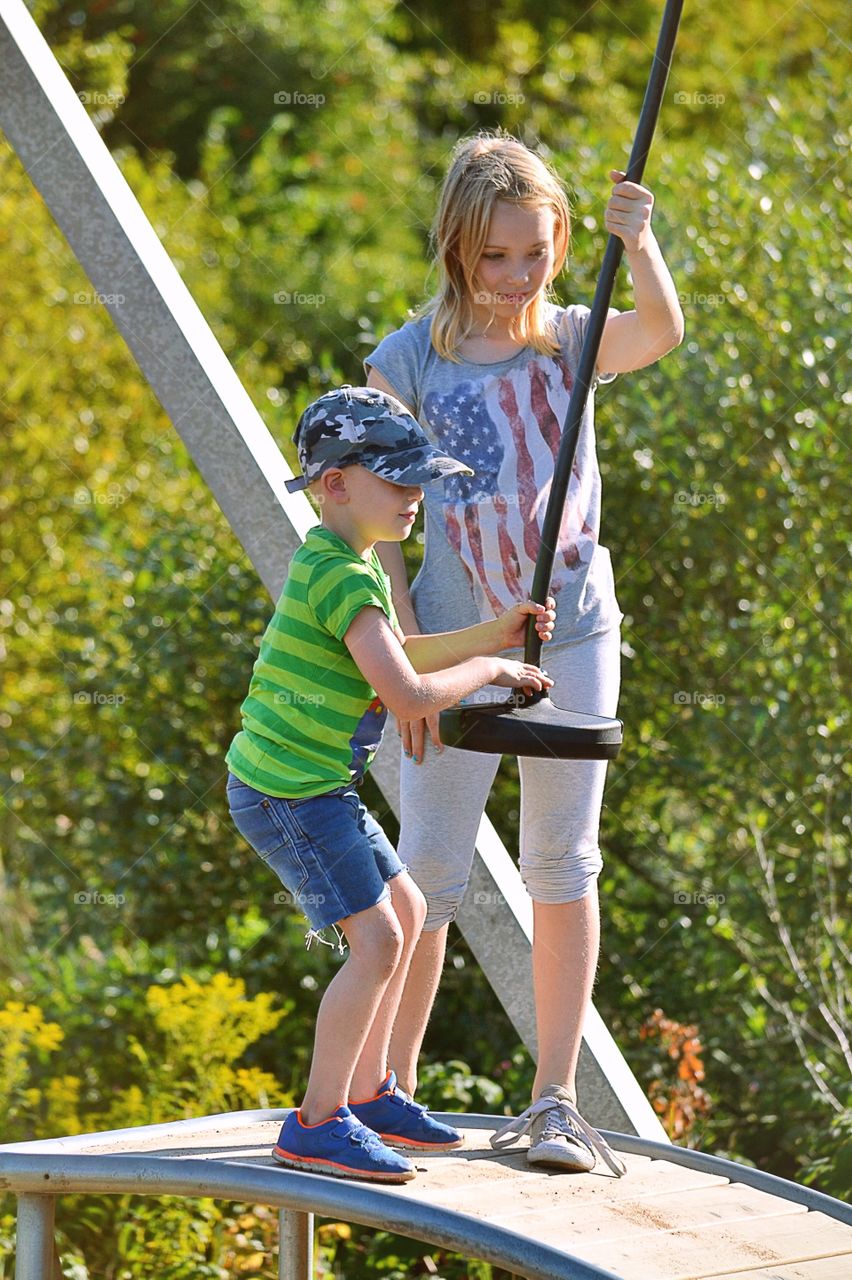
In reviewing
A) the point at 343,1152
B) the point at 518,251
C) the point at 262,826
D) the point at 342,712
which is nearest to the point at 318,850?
the point at 262,826

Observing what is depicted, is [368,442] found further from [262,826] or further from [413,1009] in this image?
[413,1009]

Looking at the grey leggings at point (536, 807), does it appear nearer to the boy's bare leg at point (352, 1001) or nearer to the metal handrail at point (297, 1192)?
the boy's bare leg at point (352, 1001)

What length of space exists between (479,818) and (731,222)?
2.47 metres

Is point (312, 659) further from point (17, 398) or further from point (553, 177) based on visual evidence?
Answer: point (17, 398)

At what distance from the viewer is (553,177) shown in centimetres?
282

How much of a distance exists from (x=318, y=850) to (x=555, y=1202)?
25.2 inches

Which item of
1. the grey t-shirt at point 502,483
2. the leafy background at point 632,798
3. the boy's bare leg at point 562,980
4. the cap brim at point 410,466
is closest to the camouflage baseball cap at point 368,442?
the cap brim at point 410,466

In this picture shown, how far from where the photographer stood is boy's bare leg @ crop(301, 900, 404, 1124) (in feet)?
8.05

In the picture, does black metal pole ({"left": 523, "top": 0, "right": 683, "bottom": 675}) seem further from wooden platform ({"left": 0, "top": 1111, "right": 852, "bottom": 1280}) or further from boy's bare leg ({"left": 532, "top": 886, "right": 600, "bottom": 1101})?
wooden platform ({"left": 0, "top": 1111, "right": 852, "bottom": 1280})

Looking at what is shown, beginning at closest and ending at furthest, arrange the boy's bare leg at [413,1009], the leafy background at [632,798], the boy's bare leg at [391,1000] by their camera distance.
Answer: the boy's bare leg at [391,1000], the boy's bare leg at [413,1009], the leafy background at [632,798]

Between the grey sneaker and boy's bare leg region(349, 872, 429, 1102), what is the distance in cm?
27

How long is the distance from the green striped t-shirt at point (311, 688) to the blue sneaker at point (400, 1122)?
21.2 inches

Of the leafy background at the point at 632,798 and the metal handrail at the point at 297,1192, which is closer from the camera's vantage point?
the metal handrail at the point at 297,1192

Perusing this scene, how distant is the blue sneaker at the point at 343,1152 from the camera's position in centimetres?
247
